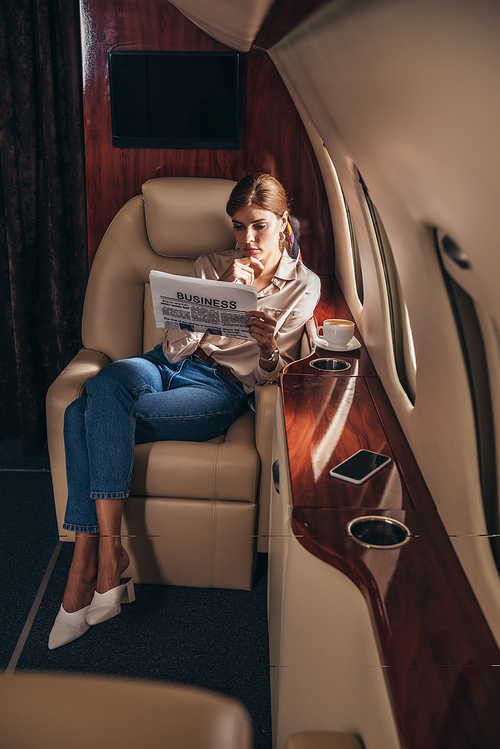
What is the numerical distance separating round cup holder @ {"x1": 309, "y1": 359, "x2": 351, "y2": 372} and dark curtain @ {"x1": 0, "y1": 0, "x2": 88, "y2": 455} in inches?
60.5

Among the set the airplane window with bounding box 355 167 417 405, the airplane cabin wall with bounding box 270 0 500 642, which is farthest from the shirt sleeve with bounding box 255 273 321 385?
the airplane cabin wall with bounding box 270 0 500 642

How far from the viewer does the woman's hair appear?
218 cm

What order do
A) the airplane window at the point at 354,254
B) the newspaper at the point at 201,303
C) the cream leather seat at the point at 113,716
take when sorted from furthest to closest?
the airplane window at the point at 354,254 < the newspaper at the point at 201,303 < the cream leather seat at the point at 113,716

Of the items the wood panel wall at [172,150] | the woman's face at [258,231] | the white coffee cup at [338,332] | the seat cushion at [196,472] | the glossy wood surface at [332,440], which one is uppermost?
the wood panel wall at [172,150]

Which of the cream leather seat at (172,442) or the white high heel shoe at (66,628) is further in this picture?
the cream leather seat at (172,442)

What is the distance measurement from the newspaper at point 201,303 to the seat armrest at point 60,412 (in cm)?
41

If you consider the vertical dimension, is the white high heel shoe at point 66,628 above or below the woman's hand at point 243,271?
below

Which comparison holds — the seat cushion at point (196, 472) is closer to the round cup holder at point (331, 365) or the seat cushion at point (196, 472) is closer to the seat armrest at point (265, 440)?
the seat armrest at point (265, 440)

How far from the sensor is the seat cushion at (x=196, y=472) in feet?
6.63

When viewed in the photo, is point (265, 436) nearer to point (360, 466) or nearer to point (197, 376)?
point (197, 376)

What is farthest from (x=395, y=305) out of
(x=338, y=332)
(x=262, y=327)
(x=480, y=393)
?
(x=480, y=393)

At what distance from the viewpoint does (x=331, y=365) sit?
1.98m

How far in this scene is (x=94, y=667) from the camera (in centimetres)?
55

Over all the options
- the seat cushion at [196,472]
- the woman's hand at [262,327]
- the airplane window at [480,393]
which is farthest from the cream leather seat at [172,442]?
the airplane window at [480,393]
